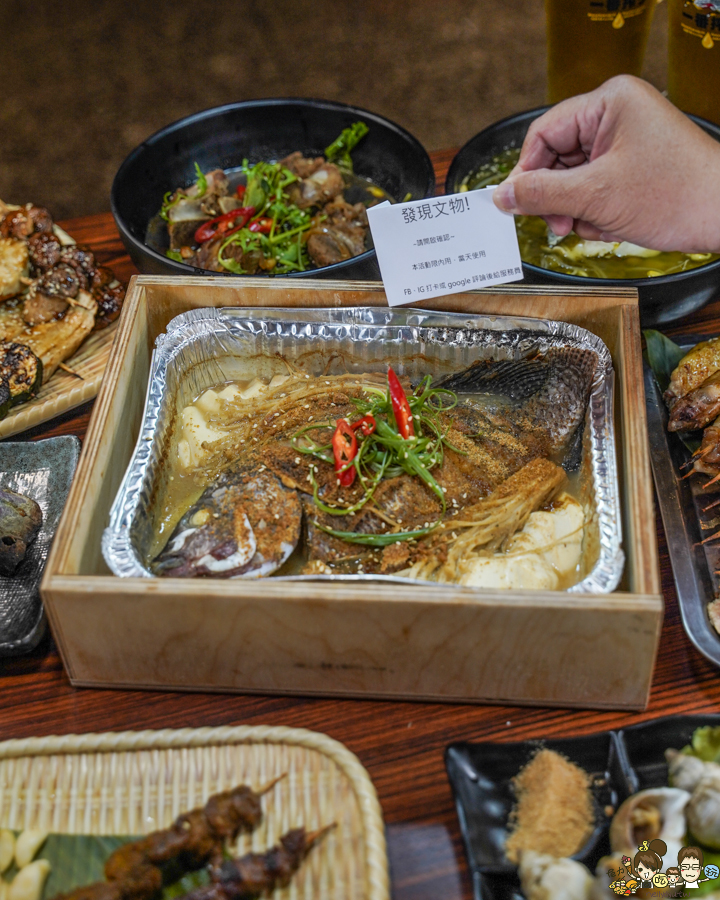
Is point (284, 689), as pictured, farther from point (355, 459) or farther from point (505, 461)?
point (505, 461)

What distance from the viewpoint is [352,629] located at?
154 cm

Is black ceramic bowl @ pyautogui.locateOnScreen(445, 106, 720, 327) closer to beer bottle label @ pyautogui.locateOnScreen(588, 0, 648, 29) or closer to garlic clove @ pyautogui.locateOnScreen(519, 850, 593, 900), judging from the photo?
beer bottle label @ pyautogui.locateOnScreen(588, 0, 648, 29)

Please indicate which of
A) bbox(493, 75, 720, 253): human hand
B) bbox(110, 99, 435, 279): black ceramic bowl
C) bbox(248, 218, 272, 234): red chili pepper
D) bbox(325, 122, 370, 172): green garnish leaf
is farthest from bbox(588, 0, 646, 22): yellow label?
bbox(248, 218, 272, 234): red chili pepper

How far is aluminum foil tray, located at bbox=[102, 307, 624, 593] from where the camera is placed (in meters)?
1.88

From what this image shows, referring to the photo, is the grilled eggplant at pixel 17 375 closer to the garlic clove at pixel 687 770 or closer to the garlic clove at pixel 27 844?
the garlic clove at pixel 27 844

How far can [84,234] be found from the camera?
9.96 ft

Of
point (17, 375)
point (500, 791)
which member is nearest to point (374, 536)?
point (500, 791)

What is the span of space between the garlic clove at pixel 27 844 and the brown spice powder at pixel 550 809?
0.87 meters

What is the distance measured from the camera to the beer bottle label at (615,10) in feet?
8.84

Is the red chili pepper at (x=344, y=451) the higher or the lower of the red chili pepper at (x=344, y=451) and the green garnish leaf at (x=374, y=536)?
the higher

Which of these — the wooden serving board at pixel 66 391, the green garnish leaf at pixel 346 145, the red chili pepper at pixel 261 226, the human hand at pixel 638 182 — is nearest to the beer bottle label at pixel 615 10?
the green garnish leaf at pixel 346 145

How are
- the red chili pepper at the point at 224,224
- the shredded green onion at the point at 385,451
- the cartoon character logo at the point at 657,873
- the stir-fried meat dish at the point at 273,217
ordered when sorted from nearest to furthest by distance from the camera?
the cartoon character logo at the point at 657,873 → the shredded green onion at the point at 385,451 → the stir-fried meat dish at the point at 273,217 → the red chili pepper at the point at 224,224

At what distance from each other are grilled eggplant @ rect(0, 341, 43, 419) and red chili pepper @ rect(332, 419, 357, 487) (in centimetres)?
101

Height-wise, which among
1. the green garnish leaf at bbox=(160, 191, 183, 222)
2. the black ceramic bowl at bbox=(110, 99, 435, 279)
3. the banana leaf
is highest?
the black ceramic bowl at bbox=(110, 99, 435, 279)
